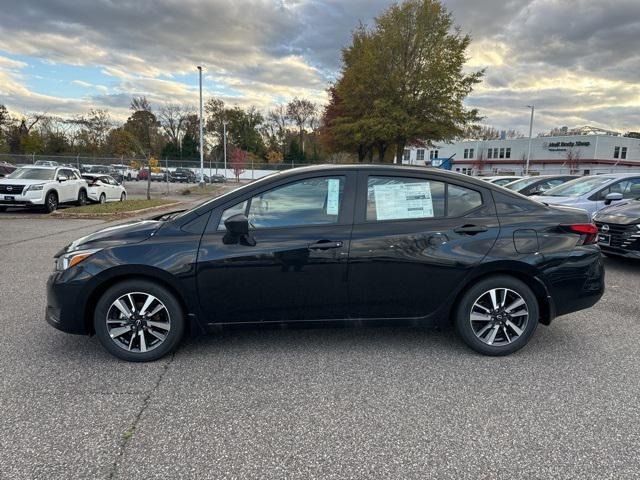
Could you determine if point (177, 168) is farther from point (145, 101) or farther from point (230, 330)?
point (230, 330)

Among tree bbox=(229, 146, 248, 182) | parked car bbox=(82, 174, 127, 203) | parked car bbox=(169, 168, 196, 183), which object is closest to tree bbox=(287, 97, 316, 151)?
tree bbox=(229, 146, 248, 182)

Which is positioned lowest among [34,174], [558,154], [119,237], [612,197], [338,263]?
[338,263]

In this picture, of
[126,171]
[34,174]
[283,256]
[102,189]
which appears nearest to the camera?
[283,256]

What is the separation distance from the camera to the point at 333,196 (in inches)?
134

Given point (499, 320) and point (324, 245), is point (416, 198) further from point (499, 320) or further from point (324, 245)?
point (499, 320)

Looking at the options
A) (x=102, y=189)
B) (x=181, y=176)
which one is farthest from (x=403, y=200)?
(x=181, y=176)

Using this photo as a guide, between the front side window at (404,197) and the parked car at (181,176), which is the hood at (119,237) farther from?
the parked car at (181,176)

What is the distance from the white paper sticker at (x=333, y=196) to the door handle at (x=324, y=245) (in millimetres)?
265

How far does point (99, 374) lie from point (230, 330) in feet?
3.40

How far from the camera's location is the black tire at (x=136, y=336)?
3.23 metres

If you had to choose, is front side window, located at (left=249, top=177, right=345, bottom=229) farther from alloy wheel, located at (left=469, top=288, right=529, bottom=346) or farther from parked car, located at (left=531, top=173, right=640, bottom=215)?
parked car, located at (left=531, top=173, right=640, bottom=215)

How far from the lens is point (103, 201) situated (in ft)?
55.9

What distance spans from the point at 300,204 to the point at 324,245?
41 centimetres

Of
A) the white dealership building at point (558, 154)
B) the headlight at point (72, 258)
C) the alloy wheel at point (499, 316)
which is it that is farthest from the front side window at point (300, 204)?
the white dealership building at point (558, 154)
